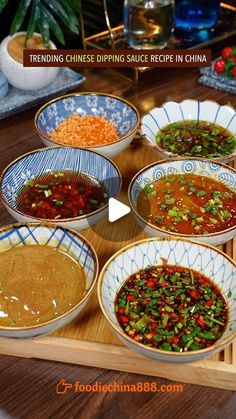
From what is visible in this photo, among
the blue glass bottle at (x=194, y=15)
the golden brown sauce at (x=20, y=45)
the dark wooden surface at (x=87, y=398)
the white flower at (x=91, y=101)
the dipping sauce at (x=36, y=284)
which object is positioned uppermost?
the golden brown sauce at (x=20, y=45)

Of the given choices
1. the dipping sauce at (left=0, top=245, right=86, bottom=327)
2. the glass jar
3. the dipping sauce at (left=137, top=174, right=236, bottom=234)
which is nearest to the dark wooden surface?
the dipping sauce at (left=0, top=245, right=86, bottom=327)

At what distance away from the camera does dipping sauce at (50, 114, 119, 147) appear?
188cm

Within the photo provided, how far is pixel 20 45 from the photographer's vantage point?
2.32m

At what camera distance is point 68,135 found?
1909 millimetres

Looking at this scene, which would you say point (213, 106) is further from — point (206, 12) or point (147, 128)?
point (206, 12)

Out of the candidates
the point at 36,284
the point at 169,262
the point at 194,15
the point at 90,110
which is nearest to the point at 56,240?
the point at 36,284

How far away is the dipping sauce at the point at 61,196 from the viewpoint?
154 cm

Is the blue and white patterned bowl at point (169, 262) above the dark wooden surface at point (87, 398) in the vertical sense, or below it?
above

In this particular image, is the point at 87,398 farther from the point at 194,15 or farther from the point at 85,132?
the point at 194,15

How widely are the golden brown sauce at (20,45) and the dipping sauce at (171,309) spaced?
52.3 inches

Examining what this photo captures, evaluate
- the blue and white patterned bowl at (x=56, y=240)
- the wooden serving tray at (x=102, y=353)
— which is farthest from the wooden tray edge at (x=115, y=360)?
the blue and white patterned bowl at (x=56, y=240)

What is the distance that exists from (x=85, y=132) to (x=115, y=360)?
36.4 inches

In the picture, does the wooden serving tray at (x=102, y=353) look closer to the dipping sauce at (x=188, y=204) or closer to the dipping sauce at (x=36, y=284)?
the dipping sauce at (x=36, y=284)

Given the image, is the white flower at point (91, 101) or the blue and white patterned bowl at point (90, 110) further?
the white flower at point (91, 101)
